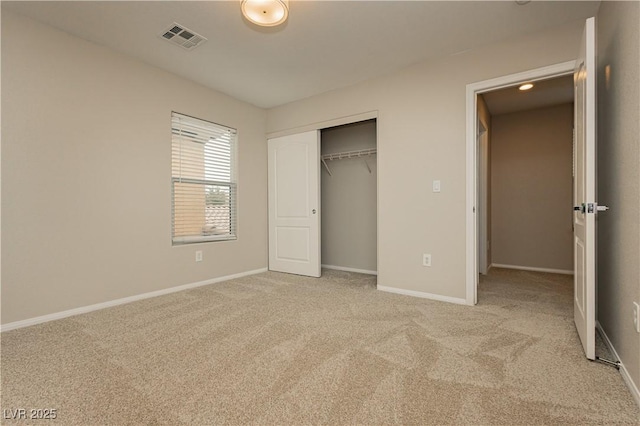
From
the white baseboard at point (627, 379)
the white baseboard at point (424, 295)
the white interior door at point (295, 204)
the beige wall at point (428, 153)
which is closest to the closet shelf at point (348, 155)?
the white interior door at point (295, 204)

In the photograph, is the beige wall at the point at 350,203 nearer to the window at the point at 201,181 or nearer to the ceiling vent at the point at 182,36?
the window at the point at 201,181

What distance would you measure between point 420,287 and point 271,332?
5.57 feet

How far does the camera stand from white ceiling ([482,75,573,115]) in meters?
3.53

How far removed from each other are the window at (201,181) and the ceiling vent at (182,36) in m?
0.90

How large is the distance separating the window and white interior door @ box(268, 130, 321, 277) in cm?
63

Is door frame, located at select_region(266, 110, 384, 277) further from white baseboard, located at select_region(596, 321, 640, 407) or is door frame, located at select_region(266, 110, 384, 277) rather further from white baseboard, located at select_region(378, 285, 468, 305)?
white baseboard, located at select_region(596, 321, 640, 407)

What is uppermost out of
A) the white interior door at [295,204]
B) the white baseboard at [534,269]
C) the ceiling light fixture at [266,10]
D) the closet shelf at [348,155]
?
the ceiling light fixture at [266,10]

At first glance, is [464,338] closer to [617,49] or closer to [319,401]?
[319,401]

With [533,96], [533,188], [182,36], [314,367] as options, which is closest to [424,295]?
[314,367]

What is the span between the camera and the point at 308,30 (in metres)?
2.49

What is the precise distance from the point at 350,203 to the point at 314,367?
9.92ft

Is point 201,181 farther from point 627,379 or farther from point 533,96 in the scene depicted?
point 533,96

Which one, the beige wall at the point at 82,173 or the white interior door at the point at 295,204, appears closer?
the beige wall at the point at 82,173

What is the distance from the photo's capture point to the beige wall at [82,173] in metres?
2.26
